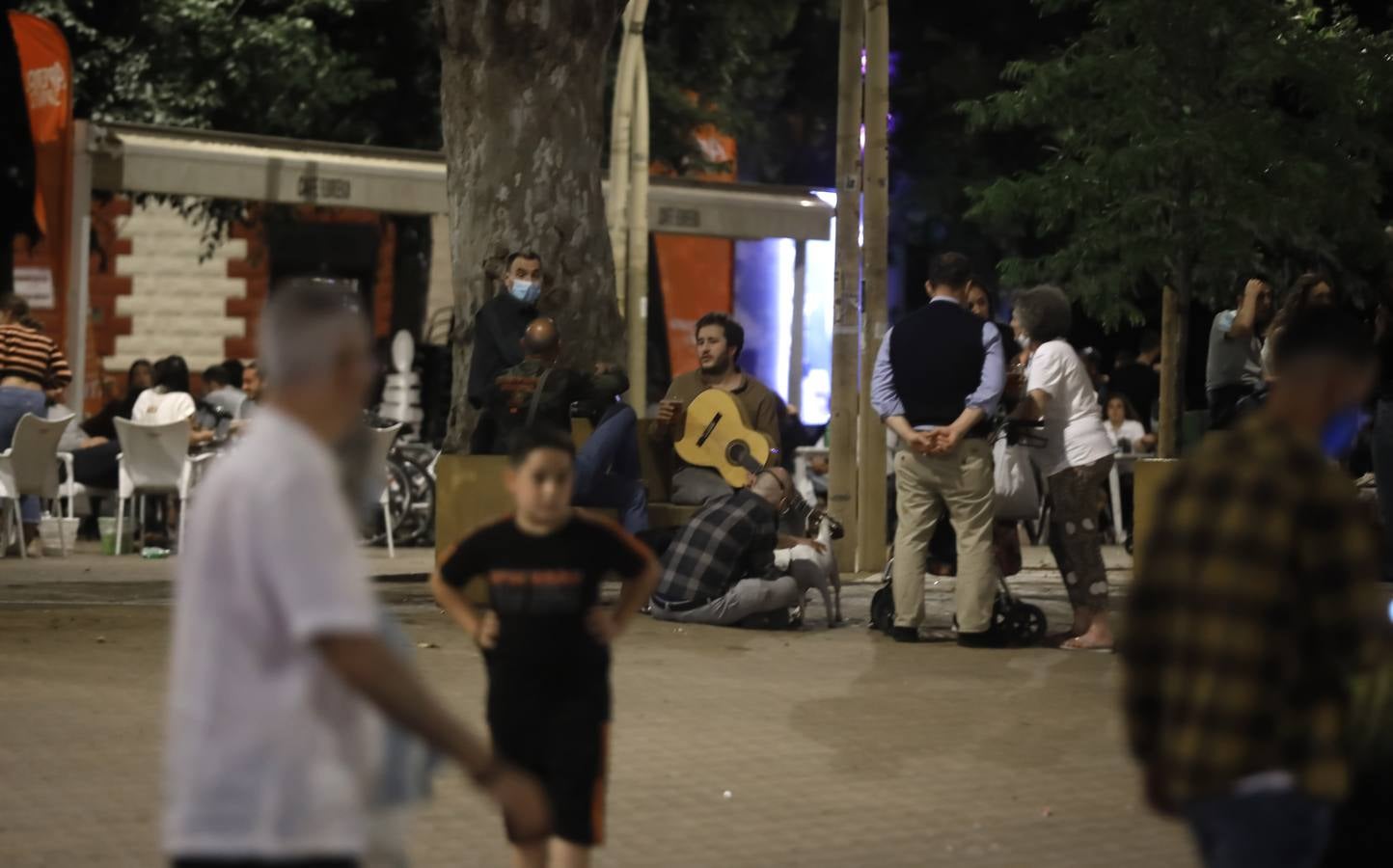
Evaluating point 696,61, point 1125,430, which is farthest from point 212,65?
point 1125,430

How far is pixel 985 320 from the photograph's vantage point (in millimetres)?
11906

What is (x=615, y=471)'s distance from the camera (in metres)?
13.1

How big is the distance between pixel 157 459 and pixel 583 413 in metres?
5.63

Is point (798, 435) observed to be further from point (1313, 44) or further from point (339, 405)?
point (339, 405)

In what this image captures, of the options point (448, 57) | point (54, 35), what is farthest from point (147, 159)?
point (448, 57)

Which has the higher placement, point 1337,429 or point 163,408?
point 163,408

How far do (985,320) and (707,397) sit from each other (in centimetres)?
207

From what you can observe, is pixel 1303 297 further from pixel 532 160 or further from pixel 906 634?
pixel 532 160

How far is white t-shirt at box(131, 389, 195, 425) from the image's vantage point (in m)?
18.6

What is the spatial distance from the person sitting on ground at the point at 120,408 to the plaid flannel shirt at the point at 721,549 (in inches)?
274

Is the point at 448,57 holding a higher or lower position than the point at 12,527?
higher

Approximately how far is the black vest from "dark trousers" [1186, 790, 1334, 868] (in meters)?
7.47

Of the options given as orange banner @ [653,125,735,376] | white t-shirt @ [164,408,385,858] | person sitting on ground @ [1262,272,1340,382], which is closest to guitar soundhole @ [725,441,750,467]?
person sitting on ground @ [1262,272,1340,382]

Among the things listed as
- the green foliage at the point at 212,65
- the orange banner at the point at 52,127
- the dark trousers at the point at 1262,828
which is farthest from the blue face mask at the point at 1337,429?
the green foliage at the point at 212,65
